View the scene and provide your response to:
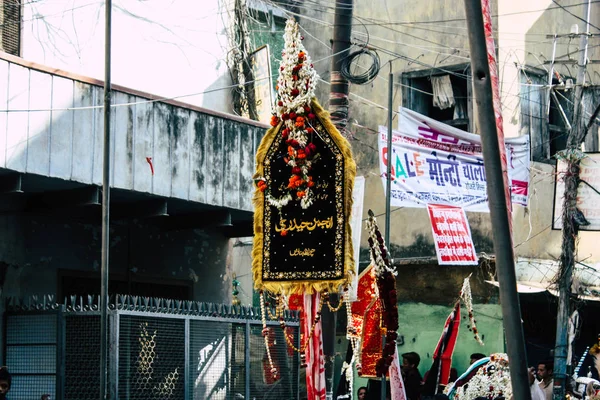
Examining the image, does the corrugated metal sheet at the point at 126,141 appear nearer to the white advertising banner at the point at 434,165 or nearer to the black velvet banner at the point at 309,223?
the white advertising banner at the point at 434,165

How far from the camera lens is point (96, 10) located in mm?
15547

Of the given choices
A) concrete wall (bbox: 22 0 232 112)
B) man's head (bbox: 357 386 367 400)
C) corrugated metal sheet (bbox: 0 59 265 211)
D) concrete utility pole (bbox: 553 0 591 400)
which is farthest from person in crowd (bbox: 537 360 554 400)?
concrete wall (bbox: 22 0 232 112)

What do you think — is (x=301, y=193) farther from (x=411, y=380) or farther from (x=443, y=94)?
(x=443, y=94)

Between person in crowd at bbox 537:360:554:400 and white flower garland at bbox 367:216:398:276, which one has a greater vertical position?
white flower garland at bbox 367:216:398:276

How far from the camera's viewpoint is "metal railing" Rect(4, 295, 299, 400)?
12094 millimetres

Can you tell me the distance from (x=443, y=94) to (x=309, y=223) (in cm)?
1191

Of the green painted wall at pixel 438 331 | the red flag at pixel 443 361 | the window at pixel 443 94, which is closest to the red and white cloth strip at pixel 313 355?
the red flag at pixel 443 361

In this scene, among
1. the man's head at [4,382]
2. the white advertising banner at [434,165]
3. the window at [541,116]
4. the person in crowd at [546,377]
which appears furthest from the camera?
the window at [541,116]

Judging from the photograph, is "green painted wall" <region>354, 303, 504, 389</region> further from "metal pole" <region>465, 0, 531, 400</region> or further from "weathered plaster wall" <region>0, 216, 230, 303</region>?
"metal pole" <region>465, 0, 531, 400</region>

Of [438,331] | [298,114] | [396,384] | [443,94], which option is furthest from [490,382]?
[443,94]

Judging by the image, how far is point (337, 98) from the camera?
46.4 ft

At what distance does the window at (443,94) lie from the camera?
72.0 ft

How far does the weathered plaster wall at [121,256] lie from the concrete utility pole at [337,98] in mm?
2983

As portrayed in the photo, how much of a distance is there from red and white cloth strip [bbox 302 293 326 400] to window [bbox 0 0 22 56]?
225 inches
